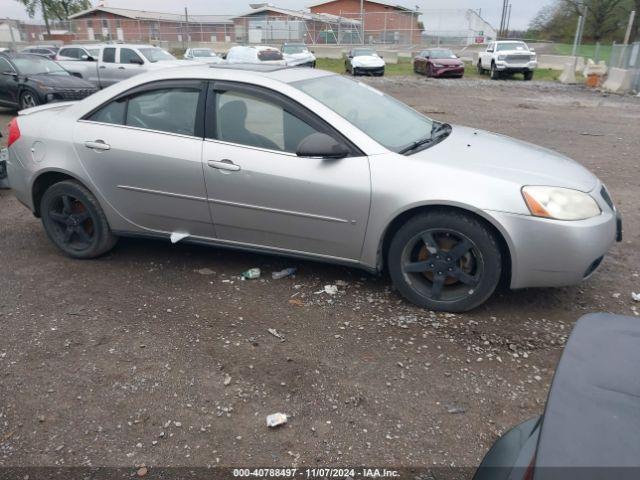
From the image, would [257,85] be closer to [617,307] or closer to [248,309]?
[248,309]

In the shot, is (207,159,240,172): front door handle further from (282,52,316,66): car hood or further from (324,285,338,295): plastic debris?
(282,52,316,66): car hood

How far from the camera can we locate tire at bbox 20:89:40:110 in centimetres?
1196

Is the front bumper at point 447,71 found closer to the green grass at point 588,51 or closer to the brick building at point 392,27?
the green grass at point 588,51

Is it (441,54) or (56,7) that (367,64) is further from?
(56,7)

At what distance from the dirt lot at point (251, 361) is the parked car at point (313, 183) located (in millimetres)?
329

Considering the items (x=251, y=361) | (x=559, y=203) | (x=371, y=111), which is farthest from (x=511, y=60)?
(x=251, y=361)

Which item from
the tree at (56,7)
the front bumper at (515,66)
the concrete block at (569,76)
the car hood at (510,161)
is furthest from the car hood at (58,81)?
the tree at (56,7)

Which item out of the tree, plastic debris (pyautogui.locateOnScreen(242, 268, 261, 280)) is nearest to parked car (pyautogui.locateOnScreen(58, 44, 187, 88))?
plastic debris (pyautogui.locateOnScreen(242, 268, 261, 280))

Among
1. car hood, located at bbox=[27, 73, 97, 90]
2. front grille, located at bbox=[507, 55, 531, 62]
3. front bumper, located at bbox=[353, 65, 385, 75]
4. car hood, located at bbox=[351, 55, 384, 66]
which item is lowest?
front bumper, located at bbox=[353, 65, 385, 75]

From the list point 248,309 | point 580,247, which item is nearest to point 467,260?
point 580,247

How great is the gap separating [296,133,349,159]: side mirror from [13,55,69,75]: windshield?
38.9 ft

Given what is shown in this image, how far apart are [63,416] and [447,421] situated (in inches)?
77.7

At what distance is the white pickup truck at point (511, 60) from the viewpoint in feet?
77.6

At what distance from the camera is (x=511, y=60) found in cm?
2372
